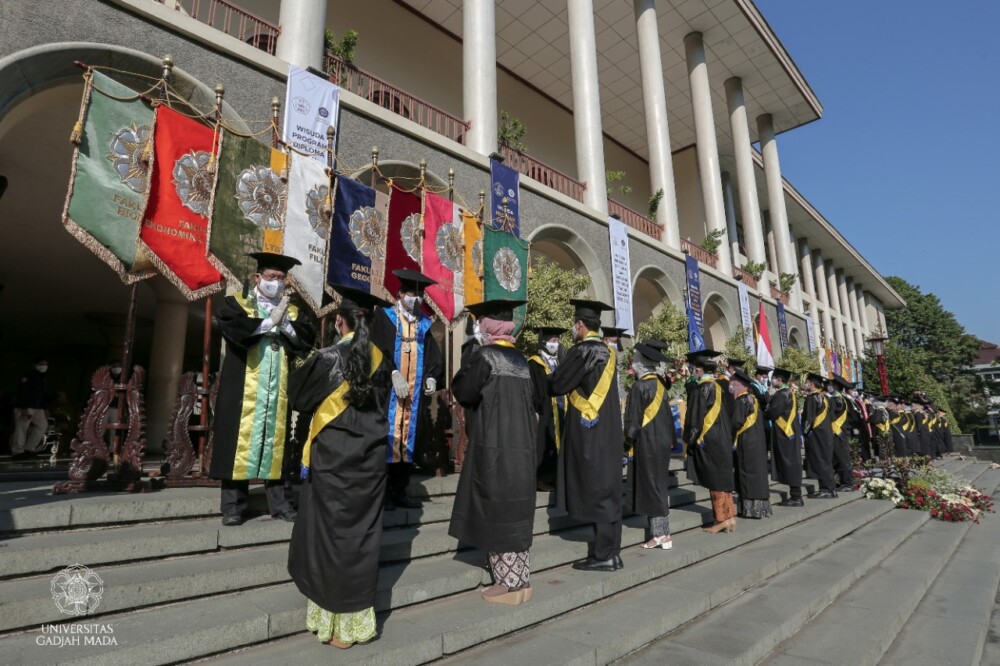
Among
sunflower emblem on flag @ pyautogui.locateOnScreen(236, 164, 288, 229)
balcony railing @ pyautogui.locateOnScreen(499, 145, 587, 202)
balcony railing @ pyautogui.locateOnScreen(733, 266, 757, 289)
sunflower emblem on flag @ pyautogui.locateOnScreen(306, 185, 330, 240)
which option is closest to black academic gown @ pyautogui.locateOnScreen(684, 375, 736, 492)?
sunflower emblem on flag @ pyautogui.locateOnScreen(306, 185, 330, 240)

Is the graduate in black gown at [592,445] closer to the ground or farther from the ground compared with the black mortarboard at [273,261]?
closer to the ground

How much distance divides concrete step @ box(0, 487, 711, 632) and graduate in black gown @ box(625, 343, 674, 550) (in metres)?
1.05

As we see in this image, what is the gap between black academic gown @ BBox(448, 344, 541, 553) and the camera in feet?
11.4

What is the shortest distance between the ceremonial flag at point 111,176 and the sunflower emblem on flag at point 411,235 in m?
3.38

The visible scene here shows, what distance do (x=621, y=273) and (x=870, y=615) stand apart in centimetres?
1000

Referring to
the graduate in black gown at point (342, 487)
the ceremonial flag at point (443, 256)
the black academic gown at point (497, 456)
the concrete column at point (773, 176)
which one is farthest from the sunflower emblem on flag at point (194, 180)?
the concrete column at point (773, 176)

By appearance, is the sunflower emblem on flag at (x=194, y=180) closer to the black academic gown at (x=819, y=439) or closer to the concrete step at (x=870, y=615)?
the concrete step at (x=870, y=615)

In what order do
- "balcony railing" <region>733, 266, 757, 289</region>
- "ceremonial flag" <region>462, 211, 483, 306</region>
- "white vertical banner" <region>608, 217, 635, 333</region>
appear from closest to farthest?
"ceremonial flag" <region>462, 211, 483, 306</region> < "white vertical banner" <region>608, 217, 635, 333</region> < "balcony railing" <region>733, 266, 757, 289</region>

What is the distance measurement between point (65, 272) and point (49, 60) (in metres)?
8.56

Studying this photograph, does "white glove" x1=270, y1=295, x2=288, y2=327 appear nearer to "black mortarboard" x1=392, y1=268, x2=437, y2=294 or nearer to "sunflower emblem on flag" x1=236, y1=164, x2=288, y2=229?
"black mortarboard" x1=392, y1=268, x2=437, y2=294

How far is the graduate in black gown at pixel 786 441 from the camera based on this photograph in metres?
8.29

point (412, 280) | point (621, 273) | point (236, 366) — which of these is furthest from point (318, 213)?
point (621, 273)

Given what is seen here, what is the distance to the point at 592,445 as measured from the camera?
4398 millimetres

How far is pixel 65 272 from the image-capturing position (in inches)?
467
